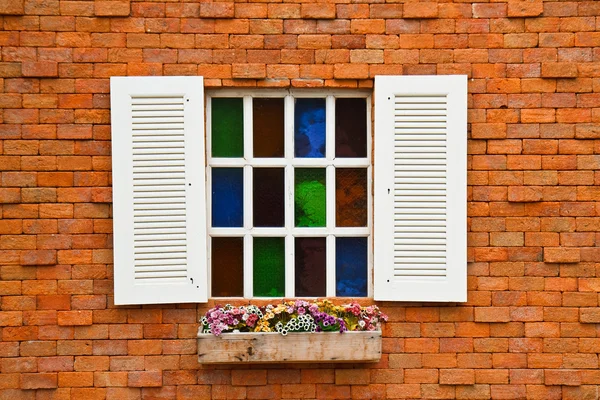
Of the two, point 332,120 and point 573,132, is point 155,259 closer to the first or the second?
point 332,120

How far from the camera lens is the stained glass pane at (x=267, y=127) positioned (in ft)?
15.1

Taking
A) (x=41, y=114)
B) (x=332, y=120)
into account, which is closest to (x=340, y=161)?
(x=332, y=120)

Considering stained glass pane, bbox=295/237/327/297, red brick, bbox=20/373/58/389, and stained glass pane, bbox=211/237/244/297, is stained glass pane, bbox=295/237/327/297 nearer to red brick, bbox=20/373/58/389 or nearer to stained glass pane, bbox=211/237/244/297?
stained glass pane, bbox=211/237/244/297

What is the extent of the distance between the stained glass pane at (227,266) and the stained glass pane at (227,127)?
627mm

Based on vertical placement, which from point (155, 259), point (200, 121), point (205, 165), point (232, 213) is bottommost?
point (155, 259)

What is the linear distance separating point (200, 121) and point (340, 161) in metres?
1.02

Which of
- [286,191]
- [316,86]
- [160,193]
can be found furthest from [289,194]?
[160,193]

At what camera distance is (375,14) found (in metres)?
4.46

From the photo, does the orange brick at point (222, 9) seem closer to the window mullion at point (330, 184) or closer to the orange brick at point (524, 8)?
the window mullion at point (330, 184)

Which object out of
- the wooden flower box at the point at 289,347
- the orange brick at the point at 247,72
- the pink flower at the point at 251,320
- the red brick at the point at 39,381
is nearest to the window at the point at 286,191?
the orange brick at the point at 247,72

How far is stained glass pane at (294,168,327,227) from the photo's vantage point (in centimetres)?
460

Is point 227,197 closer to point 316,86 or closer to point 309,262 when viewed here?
point 309,262

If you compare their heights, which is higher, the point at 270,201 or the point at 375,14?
the point at 375,14

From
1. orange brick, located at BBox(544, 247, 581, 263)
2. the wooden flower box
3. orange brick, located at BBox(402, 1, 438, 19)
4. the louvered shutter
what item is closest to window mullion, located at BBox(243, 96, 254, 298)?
the louvered shutter
